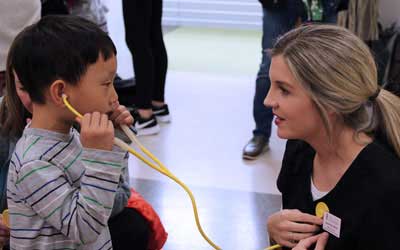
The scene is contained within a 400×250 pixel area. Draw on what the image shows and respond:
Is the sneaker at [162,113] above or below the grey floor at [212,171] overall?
above

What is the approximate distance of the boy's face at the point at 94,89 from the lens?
42.3 inches

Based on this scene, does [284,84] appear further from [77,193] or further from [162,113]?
[162,113]

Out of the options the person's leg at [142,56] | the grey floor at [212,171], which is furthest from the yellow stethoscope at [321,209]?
the person's leg at [142,56]

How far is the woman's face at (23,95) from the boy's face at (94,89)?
0.13 metres

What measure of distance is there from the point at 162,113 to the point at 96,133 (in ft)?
6.81

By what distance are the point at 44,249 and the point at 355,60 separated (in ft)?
2.38

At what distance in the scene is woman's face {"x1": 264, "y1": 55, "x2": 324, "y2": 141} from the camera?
112 centimetres

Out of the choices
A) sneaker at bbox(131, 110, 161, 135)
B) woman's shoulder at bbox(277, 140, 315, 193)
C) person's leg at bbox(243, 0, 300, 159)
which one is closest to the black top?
woman's shoulder at bbox(277, 140, 315, 193)

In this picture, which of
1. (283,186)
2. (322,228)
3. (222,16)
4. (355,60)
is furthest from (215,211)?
(222,16)

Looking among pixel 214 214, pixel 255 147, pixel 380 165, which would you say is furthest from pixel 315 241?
pixel 255 147

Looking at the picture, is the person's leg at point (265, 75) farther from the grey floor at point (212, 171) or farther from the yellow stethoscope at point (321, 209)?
the yellow stethoscope at point (321, 209)

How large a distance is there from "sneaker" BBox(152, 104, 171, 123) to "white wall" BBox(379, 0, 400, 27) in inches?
56.7

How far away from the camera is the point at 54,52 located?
1062 mm

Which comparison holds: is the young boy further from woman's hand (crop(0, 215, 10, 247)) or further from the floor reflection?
the floor reflection
